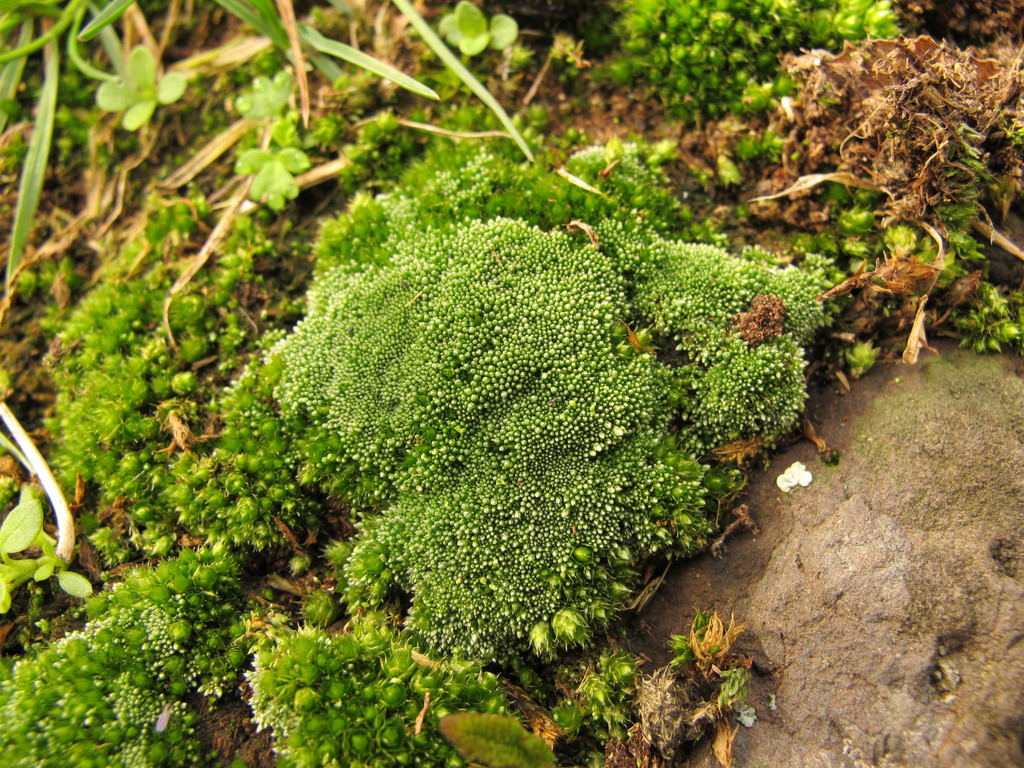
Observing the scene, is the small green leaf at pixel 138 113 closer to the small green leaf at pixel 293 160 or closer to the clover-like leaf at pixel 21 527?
the small green leaf at pixel 293 160

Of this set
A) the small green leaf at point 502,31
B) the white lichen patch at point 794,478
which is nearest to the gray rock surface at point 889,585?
the white lichen patch at point 794,478

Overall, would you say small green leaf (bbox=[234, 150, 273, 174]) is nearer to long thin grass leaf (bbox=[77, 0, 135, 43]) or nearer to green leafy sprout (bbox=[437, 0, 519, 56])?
long thin grass leaf (bbox=[77, 0, 135, 43])

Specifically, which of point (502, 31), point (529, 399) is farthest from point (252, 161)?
point (529, 399)

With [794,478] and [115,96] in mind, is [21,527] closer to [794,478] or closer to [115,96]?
[115,96]

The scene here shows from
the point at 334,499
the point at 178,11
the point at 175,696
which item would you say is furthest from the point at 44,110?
the point at 175,696

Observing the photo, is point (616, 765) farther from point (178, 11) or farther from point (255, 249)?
point (178, 11)

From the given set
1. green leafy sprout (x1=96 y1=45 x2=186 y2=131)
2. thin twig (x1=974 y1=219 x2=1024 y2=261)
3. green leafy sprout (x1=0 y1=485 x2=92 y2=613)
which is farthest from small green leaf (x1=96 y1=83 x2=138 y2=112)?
thin twig (x1=974 y1=219 x2=1024 y2=261)
